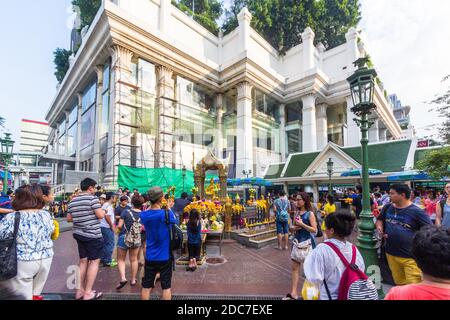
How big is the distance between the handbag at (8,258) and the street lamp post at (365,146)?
4.80 meters

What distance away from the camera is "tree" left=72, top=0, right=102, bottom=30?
999 inches

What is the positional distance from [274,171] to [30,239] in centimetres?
2190

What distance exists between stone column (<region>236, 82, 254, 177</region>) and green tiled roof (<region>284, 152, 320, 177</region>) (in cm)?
378

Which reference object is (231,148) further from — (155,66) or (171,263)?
(171,263)

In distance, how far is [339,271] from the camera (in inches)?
72.4

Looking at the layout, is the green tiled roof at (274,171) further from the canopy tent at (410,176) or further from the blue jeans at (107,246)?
the blue jeans at (107,246)

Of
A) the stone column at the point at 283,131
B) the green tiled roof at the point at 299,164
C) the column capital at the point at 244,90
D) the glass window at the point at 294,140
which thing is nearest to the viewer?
the green tiled roof at the point at 299,164

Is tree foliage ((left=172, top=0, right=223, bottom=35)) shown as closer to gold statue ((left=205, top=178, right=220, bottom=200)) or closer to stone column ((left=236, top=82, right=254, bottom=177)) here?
stone column ((left=236, top=82, right=254, bottom=177))

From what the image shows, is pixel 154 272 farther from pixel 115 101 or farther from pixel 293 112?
pixel 293 112

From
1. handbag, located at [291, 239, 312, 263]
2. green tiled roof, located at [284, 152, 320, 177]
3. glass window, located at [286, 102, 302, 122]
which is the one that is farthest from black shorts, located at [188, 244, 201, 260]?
glass window, located at [286, 102, 302, 122]

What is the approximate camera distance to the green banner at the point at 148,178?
49.3ft

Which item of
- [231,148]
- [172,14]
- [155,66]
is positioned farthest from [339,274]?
[172,14]

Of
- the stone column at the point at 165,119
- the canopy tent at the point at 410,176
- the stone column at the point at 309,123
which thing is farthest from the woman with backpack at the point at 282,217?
the stone column at the point at 309,123
